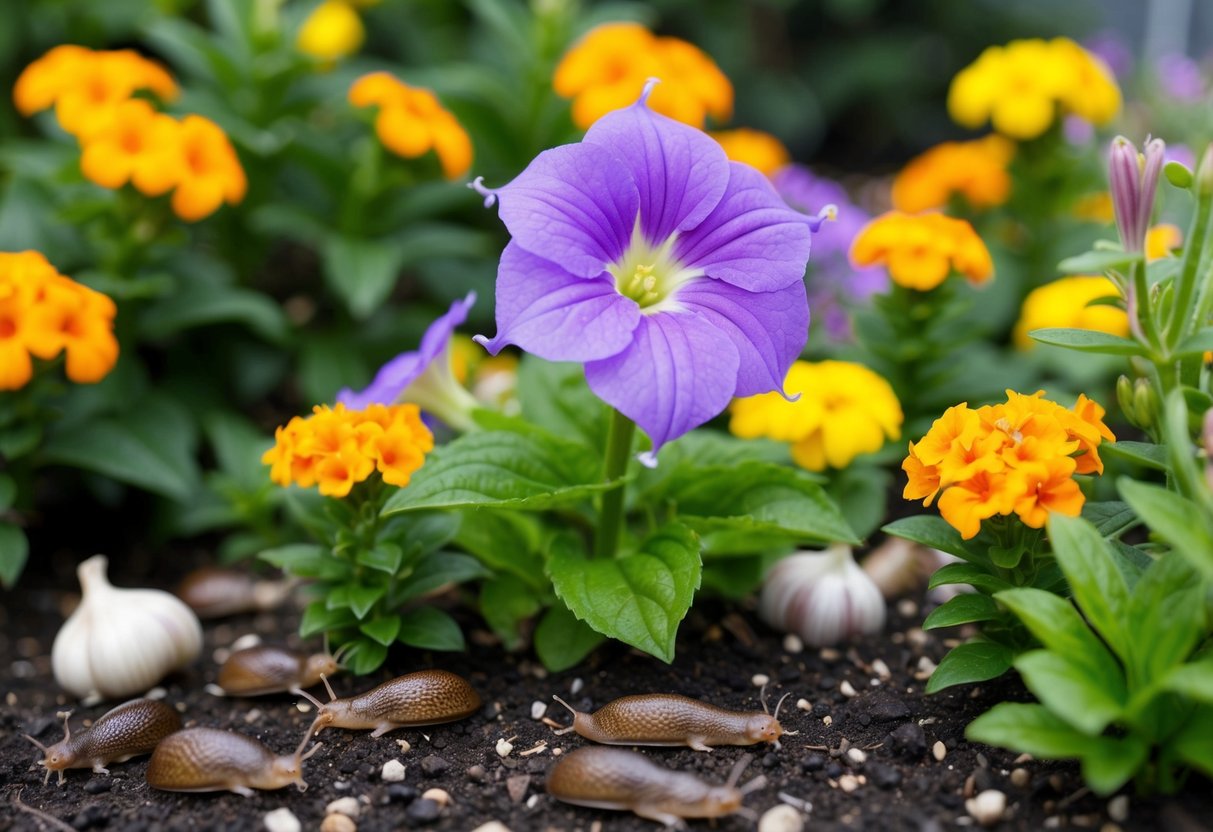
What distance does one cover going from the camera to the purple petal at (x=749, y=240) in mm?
2039

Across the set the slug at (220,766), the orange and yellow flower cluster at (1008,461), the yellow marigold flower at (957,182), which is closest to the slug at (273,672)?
the slug at (220,766)

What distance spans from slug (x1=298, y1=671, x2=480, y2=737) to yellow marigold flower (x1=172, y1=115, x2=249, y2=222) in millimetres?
1284

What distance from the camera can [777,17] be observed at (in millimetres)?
5633

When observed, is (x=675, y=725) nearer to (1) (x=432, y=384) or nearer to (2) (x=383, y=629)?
(2) (x=383, y=629)

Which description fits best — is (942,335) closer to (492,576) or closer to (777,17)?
(492,576)

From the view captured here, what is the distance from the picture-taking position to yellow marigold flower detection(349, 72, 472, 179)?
3018 mm

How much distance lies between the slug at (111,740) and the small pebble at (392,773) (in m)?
0.46

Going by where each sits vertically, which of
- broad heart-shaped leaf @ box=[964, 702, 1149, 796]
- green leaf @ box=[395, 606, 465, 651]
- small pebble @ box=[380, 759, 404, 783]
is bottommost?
small pebble @ box=[380, 759, 404, 783]

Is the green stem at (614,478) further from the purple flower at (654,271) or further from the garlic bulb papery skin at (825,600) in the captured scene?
the garlic bulb papery skin at (825,600)

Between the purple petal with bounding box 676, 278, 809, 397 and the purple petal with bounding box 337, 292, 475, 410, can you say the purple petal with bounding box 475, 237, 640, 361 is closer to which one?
the purple petal with bounding box 676, 278, 809, 397

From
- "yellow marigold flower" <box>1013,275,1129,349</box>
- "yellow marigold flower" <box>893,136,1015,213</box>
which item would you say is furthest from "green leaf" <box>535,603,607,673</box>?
"yellow marigold flower" <box>893,136,1015,213</box>

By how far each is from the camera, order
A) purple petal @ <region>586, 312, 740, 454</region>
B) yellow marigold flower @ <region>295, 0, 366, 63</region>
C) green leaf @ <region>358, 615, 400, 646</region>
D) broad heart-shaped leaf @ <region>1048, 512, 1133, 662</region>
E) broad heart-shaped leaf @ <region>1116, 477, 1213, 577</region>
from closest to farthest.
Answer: broad heart-shaped leaf @ <region>1116, 477, 1213, 577</region>, broad heart-shaped leaf @ <region>1048, 512, 1133, 662</region>, purple petal @ <region>586, 312, 740, 454</region>, green leaf @ <region>358, 615, 400, 646</region>, yellow marigold flower @ <region>295, 0, 366, 63</region>

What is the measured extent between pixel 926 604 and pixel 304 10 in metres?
2.70

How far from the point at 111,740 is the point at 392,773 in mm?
545
